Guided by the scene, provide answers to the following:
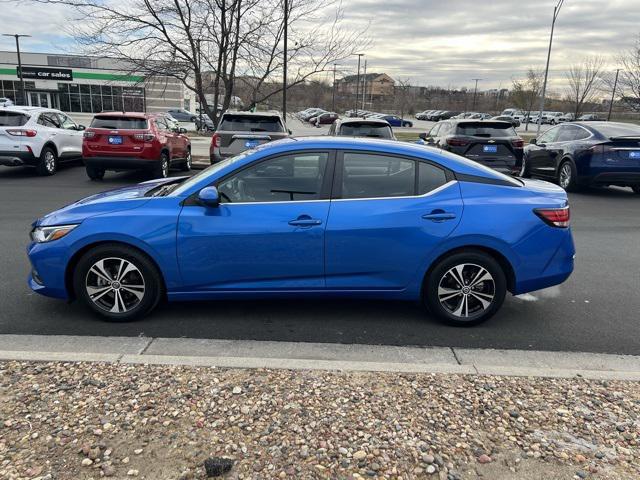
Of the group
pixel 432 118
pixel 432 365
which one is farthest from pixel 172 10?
pixel 432 118

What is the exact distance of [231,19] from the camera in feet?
54.6

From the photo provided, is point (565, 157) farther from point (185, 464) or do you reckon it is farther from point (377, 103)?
point (377, 103)

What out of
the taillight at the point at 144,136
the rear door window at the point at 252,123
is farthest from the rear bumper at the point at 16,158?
the rear door window at the point at 252,123

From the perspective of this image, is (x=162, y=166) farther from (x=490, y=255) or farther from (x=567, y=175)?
(x=490, y=255)

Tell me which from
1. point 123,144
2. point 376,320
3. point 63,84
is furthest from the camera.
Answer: point 63,84

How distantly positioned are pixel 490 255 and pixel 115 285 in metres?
3.05

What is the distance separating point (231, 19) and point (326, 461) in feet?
55.0

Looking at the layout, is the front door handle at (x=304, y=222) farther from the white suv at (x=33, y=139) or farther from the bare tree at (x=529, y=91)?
the bare tree at (x=529, y=91)

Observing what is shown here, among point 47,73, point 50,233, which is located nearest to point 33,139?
point 50,233

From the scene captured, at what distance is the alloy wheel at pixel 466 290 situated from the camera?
4098 millimetres

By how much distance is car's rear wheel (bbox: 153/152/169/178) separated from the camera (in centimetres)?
1189

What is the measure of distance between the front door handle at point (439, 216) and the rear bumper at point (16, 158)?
11436mm

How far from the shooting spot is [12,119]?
39.9 feet

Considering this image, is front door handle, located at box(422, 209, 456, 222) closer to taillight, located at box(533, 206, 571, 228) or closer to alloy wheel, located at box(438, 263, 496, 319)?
alloy wheel, located at box(438, 263, 496, 319)
